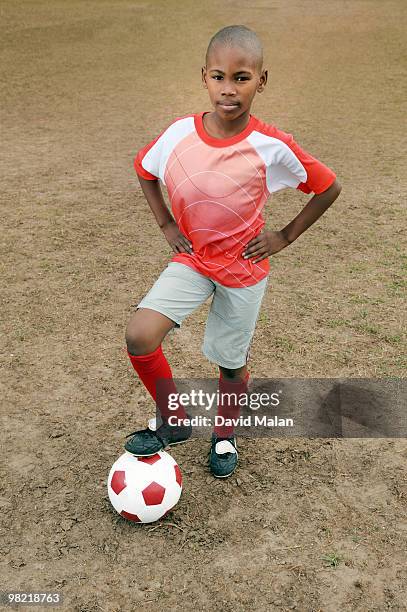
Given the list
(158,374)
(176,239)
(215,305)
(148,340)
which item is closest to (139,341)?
(148,340)

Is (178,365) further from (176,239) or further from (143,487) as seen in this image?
(143,487)

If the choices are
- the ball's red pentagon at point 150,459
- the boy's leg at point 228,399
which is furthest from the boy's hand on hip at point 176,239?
the ball's red pentagon at point 150,459

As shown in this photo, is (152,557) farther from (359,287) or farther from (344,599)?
(359,287)

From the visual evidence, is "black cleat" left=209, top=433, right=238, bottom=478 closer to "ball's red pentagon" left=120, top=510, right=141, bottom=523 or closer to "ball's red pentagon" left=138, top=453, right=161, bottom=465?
"ball's red pentagon" left=138, top=453, right=161, bottom=465

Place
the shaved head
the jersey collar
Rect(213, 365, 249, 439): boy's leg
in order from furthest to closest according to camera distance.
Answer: Rect(213, 365, 249, 439): boy's leg, the jersey collar, the shaved head

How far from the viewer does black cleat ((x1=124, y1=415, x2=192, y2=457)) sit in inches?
130

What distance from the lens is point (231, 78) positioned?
3.12m

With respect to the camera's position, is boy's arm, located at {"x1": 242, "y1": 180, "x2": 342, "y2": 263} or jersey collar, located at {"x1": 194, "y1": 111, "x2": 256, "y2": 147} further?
boy's arm, located at {"x1": 242, "y1": 180, "x2": 342, "y2": 263}

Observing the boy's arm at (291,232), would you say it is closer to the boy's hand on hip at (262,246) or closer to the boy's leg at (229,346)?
the boy's hand on hip at (262,246)

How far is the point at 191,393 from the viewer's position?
14.2 ft

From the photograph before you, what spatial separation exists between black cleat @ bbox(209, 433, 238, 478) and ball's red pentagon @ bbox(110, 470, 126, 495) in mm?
531

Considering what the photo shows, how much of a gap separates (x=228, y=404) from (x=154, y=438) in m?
0.54

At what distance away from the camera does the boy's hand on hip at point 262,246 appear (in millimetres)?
3352

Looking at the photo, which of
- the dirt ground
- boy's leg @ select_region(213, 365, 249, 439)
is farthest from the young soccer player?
the dirt ground
